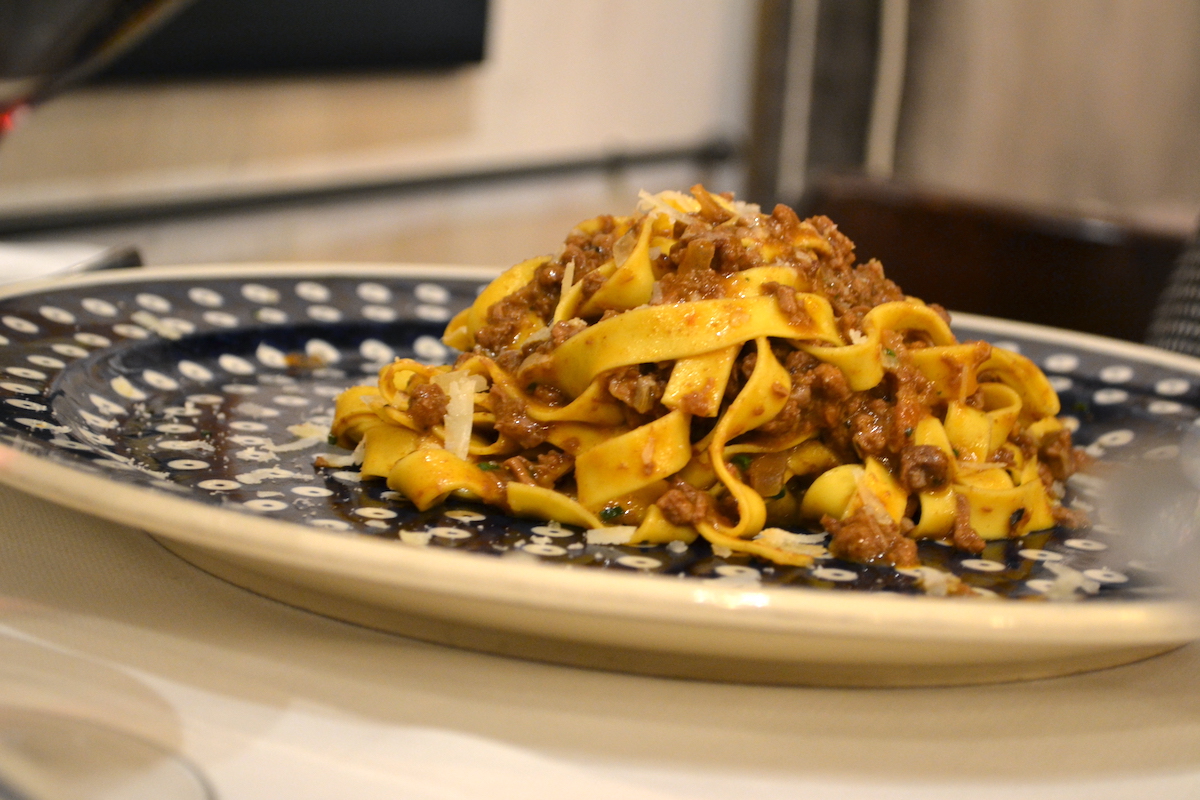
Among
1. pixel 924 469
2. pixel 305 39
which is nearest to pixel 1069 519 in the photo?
pixel 924 469

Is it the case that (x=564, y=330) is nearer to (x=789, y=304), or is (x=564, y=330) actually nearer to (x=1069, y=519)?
(x=789, y=304)

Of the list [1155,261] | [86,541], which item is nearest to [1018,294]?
[1155,261]

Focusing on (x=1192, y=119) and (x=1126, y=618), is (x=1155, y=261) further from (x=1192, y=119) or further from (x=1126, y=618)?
(x=1192, y=119)

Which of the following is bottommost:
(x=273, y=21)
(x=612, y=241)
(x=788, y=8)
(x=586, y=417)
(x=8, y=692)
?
(x=8, y=692)

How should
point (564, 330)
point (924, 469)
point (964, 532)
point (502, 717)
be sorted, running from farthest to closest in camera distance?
point (564, 330), point (924, 469), point (964, 532), point (502, 717)

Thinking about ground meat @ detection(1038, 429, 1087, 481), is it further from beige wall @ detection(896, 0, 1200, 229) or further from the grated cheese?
beige wall @ detection(896, 0, 1200, 229)

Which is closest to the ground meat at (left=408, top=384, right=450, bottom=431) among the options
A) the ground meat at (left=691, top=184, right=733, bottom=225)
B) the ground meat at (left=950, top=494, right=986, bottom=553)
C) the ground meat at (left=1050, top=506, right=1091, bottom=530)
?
the ground meat at (left=691, top=184, right=733, bottom=225)
